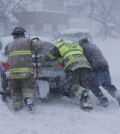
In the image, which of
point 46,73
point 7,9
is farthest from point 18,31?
point 7,9

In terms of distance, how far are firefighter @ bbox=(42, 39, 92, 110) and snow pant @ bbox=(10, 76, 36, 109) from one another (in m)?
0.76

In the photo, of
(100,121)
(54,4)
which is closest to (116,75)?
(100,121)

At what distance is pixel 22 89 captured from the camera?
24.0ft

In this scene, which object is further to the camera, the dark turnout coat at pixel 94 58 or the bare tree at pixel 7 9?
the bare tree at pixel 7 9

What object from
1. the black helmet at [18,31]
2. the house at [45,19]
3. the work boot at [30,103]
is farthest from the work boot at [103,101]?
the house at [45,19]

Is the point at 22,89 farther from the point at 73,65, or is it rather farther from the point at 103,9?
the point at 103,9

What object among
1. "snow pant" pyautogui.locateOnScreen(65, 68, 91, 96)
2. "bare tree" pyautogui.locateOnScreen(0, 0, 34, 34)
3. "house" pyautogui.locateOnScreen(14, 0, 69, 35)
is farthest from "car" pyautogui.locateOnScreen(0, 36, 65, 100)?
"house" pyautogui.locateOnScreen(14, 0, 69, 35)

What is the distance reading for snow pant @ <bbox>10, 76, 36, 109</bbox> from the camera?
7160 millimetres

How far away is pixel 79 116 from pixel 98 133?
3.48 feet

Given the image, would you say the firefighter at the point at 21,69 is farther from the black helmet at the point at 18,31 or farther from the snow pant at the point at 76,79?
the snow pant at the point at 76,79

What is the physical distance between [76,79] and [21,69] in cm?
120

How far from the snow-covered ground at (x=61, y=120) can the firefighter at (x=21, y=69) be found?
31cm

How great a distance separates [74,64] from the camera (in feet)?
24.6

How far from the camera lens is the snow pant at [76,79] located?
24.8 ft
